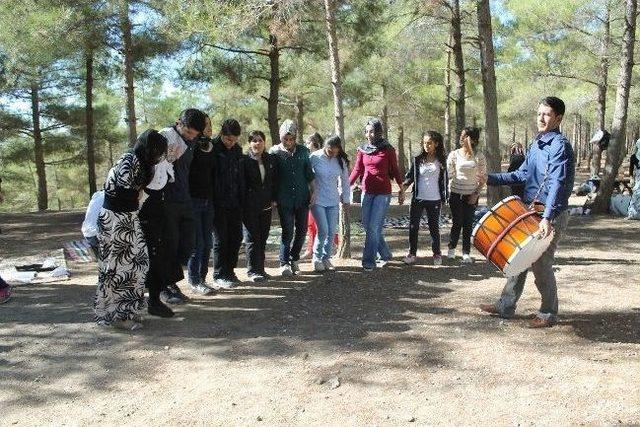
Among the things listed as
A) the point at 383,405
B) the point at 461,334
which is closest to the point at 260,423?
the point at 383,405

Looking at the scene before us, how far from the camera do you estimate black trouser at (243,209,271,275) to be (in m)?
5.96

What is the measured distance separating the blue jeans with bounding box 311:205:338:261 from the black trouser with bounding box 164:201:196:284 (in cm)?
181

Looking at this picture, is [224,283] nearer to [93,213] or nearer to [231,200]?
[231,200]

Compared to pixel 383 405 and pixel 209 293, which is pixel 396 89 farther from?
pixel 383 405

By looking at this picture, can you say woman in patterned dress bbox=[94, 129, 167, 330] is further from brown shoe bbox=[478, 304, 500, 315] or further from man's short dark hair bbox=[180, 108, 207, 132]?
brown shoe bbox=[478, 304, 500, 315]

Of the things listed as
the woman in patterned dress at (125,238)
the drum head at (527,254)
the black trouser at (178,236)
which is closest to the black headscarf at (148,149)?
the woman in patterned dress at (125,238)

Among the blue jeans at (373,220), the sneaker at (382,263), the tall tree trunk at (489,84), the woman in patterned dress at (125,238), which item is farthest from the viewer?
the tall tree trunk at (489,84)

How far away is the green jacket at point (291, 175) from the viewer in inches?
246

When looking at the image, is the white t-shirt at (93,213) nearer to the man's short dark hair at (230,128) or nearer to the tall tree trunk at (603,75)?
the man's short dark hair at (230,128)

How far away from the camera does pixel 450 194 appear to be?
6984mm

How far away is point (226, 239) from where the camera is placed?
19.0 ft

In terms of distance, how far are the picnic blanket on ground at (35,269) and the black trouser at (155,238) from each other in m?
2.54

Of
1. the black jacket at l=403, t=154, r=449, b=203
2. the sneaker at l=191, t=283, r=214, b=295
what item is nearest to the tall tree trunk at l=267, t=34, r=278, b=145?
the black jacket at l=403, t=154, r=449, b=203

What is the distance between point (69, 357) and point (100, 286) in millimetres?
652
